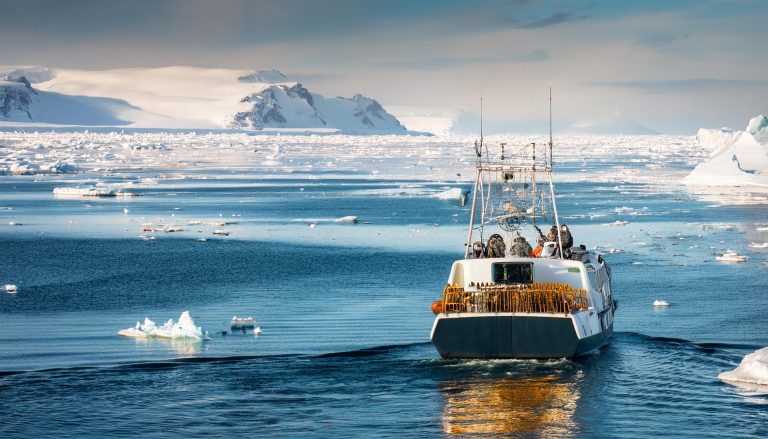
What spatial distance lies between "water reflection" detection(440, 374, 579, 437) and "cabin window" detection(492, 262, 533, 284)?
2.97 metres

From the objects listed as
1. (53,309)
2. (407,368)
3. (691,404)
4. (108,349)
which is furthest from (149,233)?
(691,404)

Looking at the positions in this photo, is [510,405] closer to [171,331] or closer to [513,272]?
[513,272]

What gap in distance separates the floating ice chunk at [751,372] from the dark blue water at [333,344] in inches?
14.0

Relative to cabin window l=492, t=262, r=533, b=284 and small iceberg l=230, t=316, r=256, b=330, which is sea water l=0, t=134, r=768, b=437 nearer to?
small iceberg l=230, t=316, r=256, b=330

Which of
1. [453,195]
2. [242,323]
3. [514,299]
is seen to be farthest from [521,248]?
[453,195]

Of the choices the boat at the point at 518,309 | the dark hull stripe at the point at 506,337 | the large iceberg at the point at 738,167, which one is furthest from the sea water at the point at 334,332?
the large iceberg at the point at 738,167

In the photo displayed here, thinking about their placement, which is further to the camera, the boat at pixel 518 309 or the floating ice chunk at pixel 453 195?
the floating ice chunk at pixel 453 195

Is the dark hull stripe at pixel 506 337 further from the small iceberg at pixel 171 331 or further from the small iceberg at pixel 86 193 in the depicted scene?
the small iceberg at pixel 86 193

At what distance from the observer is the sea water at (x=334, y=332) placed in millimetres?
20531

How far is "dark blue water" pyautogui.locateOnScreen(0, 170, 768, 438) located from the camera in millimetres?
20422

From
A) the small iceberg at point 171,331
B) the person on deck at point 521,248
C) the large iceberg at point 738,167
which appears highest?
the large iceberg at point 738,167

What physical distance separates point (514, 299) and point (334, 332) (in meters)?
5.85

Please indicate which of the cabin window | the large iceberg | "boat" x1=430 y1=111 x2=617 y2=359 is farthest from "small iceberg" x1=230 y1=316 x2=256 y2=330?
the large iceberg

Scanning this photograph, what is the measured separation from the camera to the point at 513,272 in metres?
26.1
